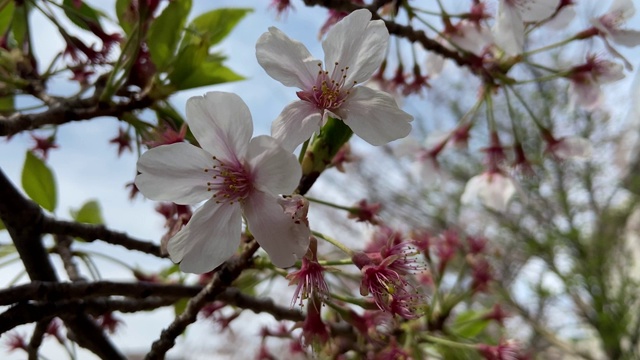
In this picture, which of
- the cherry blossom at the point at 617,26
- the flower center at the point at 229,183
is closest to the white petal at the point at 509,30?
the cherry blossom at the point at 617,26

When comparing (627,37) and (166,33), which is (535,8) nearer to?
(627,37)

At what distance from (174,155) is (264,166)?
0.07m

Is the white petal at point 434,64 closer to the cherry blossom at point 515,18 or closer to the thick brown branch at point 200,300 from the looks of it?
the cherry blossom at point 515,18

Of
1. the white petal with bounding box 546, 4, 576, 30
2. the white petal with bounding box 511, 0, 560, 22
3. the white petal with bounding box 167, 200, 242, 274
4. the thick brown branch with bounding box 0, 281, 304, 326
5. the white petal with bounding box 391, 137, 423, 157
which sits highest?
the white petal with bounding box 546, 4, 576, 30

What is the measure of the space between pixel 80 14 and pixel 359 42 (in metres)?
0.37

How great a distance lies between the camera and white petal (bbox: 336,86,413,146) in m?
0.38

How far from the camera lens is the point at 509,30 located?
62 centimetres

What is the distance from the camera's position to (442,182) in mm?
1128

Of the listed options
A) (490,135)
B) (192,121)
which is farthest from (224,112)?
(490,135)

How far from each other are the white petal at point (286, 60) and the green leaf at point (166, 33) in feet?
0.81

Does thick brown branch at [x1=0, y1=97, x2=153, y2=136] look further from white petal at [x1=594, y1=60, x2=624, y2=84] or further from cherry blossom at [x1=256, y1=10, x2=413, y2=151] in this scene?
white petal at [x1=594, y1=60, x2=624, y2=84]

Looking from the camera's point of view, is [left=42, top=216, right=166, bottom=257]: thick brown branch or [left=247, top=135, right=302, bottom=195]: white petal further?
[left=42, top=216, right=166, bottom=257]: thick brown branch

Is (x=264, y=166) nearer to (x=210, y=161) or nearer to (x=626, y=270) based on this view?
(x=210, y=161)

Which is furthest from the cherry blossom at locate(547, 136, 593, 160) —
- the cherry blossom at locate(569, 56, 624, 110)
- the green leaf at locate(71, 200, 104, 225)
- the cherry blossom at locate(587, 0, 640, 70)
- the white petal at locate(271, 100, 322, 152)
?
the green leaf at locate(71, 200, 104, 225)
